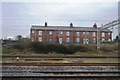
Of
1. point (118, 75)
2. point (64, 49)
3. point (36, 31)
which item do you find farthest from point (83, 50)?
point (36, 31)

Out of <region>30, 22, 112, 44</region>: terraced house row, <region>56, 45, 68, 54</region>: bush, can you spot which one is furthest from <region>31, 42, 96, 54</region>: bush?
<region>30, 22, 112, 44</region>: terraced house row

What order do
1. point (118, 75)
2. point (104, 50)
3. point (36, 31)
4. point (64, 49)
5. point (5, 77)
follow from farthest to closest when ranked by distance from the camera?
point (36, 31), point (104, 50), point (64, 49), point (118, 75), point (5, 77)

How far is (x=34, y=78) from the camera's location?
32.3 feet

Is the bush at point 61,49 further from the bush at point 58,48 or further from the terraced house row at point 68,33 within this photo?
the terraced house row at point 68,33

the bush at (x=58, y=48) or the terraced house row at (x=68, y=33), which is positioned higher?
the terraced house row at (x=68, y=33)

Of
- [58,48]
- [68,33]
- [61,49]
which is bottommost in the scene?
[61,49]

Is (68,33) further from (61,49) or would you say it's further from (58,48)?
(61,49)

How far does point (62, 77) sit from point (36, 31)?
47303mm

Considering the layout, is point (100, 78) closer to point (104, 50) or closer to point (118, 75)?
point (118, 75)

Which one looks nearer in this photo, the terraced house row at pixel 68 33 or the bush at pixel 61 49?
the bush at pixel 61 49

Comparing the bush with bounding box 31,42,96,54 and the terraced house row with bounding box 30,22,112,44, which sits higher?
the terraced house row with bounding box 30,22,112,44

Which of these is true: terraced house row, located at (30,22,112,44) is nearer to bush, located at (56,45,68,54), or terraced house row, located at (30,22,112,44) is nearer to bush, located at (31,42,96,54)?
bush, located at (31,42,96,54)

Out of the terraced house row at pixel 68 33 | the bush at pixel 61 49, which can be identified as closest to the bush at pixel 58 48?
the bush at pixel 61 49

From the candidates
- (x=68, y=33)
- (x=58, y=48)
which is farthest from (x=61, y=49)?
(x=68, y=33)
